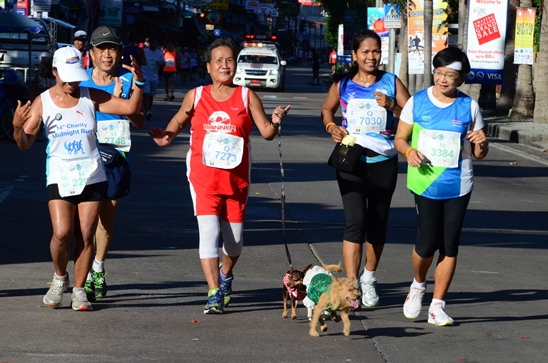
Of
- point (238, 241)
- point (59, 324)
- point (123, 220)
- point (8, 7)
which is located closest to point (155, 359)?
point (59, 324)

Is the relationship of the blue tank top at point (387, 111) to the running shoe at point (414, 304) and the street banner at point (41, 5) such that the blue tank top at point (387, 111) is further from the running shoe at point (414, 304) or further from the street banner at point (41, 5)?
the street banner at point (41, 5)

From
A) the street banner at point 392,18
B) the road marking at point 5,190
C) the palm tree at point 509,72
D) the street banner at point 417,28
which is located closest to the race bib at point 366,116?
the road marking at point 5,190

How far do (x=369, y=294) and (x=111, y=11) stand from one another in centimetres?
5340

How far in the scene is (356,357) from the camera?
5.92 meters

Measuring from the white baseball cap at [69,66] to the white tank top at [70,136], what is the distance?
6.9 inches

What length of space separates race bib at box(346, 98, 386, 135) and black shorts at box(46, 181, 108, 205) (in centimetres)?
176

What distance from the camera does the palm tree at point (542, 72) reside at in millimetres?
25025

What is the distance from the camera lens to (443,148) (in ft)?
21.9

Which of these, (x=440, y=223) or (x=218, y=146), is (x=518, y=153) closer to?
(x=440, y=223)

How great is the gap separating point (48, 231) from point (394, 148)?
435cm

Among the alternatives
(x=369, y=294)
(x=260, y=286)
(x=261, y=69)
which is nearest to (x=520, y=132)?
(x=260, y=286)

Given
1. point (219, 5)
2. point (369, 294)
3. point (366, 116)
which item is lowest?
point (369, 294)

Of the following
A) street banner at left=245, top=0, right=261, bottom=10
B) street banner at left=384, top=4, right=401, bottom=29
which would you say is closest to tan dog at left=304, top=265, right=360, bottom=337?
street banner at left=384, top=4, right=401, bottom=29

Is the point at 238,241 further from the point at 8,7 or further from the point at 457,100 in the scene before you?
the point at 8,7
